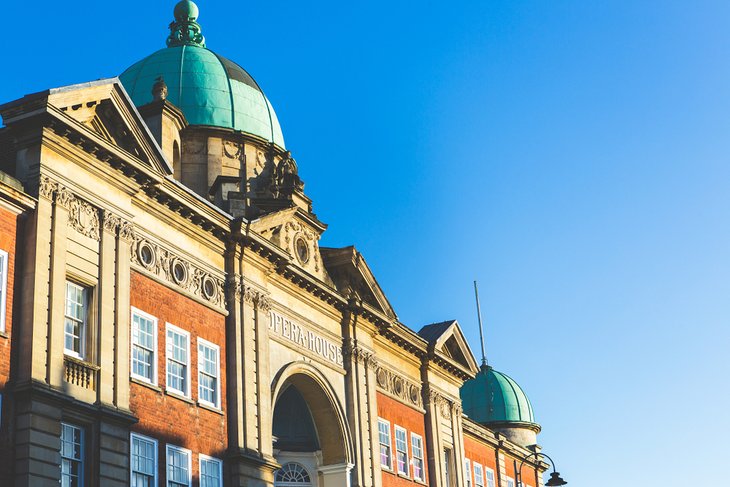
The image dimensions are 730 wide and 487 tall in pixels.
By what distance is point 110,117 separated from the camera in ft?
98.8

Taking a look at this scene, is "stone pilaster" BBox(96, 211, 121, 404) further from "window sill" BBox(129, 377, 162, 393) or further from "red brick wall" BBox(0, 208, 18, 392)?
"red brick wall" BBox(0, 208, 18, 392)

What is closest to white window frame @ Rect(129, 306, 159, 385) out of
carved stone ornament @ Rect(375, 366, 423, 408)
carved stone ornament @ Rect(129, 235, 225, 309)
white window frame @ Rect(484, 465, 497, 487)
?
carved stone ornament @ Rect(129, 235, 225, 309)

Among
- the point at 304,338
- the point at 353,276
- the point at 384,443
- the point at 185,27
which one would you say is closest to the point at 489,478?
the point at 384,443

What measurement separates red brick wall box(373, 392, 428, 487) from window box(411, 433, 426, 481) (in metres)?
0.23

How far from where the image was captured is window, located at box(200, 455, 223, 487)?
30766 mm

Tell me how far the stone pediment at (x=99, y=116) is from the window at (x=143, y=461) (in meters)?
7.18

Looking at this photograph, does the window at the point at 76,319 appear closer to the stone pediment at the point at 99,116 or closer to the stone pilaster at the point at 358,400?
the stone pediment at the point at 99,116

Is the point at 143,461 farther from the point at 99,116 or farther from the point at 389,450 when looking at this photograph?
the point at 389,450

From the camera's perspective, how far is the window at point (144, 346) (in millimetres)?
29203

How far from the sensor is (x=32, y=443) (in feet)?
80.9

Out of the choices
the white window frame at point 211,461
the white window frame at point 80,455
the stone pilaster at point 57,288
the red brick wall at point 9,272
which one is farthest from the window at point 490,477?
the red brick wall at point 9,272

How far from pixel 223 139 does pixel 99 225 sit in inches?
635

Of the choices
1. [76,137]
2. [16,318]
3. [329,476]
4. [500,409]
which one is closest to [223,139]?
[329,476]

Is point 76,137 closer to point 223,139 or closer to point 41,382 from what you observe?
point 41,382
